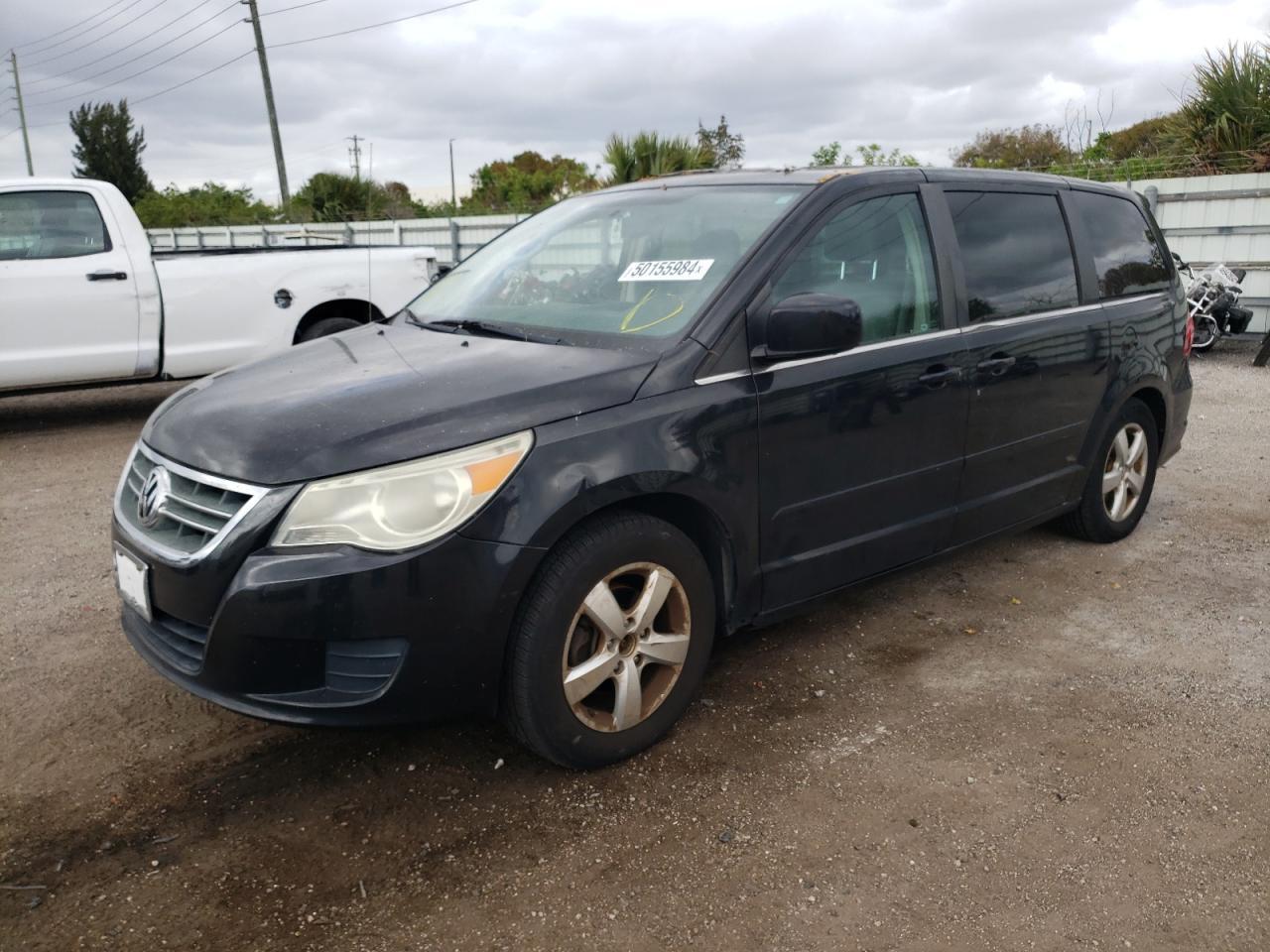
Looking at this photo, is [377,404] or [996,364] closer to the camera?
[377,404]

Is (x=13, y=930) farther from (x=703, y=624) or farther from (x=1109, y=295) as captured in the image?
(x=1109, y=295)

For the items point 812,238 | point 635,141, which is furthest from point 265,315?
point 635,141

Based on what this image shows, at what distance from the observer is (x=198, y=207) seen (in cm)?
4081

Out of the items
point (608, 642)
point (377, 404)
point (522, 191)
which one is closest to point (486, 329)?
point (377, 404)

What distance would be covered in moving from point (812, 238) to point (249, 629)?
2.09 metres

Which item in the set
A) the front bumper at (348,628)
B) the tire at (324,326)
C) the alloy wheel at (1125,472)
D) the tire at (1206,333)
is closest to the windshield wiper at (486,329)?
the front bumper at (348,628)

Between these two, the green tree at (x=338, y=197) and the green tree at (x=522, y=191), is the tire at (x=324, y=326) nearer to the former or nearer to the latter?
the green tree at (x=522, y=191)

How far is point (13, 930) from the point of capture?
2.36 meters

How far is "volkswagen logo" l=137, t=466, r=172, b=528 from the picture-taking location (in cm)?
279

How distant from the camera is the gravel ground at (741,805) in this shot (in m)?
2.40

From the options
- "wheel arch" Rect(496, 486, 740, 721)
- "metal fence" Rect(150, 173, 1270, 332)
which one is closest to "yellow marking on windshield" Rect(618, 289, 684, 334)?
"wheel arch" Rect(496, 486, 740, 721)

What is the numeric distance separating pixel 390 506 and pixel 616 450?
629mm

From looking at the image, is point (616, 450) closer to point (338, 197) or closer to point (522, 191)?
point (522, 191)

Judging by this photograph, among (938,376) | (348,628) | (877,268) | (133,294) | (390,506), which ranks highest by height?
(877,268)
